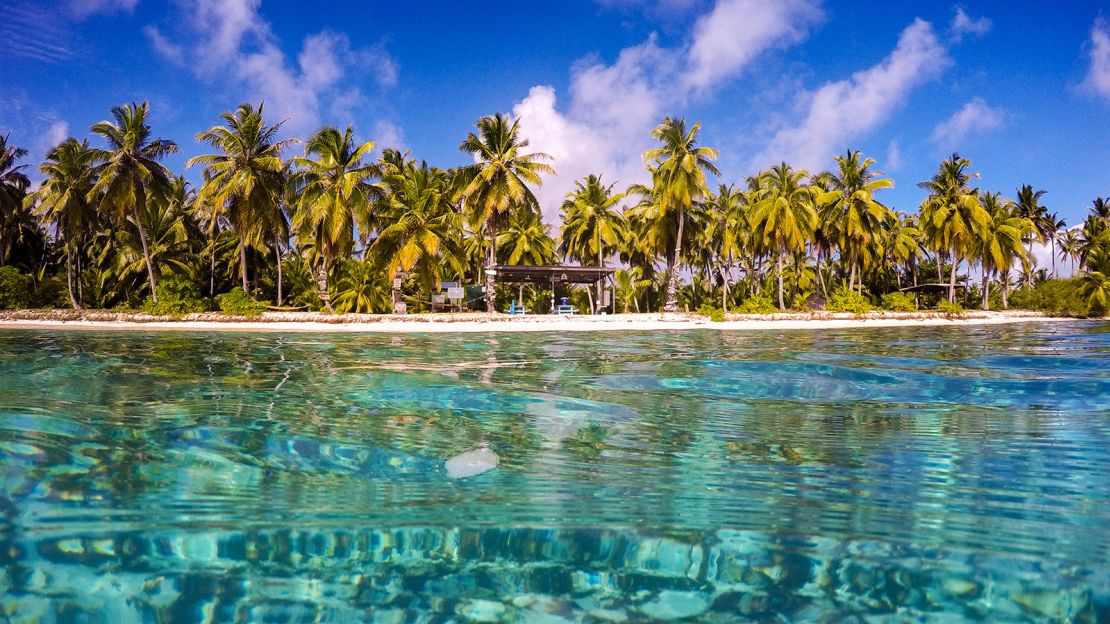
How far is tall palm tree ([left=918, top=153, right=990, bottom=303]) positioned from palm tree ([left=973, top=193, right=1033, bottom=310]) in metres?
0.88

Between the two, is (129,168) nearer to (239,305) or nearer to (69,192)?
(69,192)

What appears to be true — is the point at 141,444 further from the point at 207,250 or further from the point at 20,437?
the point at 207,250

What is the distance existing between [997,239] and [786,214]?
621 inches

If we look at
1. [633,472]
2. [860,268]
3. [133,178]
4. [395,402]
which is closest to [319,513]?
[633,472]

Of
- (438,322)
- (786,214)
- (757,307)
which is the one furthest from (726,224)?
(438,322)

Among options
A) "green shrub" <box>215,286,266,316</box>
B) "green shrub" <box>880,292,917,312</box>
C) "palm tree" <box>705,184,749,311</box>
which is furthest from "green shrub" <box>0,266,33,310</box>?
"green shrub" <box>880,292,917,312</box>

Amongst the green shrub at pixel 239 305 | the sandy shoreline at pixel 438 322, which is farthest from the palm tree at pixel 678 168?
the green shrub at pixel 239 305

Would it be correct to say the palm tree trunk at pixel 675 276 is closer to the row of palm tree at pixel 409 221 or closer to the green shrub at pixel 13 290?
the row of palm tree at pixel 409 221

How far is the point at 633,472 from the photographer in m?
3.96

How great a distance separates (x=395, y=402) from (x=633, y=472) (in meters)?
3.43

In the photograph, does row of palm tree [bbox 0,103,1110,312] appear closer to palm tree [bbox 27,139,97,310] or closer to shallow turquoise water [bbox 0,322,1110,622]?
palm tree [bbox 27,139,97,310]

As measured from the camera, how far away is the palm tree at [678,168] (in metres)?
31.8

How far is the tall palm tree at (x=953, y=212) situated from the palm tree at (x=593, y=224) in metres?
19.6

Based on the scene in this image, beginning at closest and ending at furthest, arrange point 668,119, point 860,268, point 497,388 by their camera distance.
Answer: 1. point 497,388
2. point 668,119
3. point 860,268
